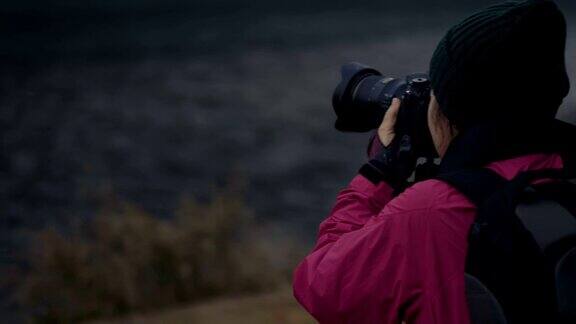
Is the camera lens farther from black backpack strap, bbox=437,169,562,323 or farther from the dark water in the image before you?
the dark water

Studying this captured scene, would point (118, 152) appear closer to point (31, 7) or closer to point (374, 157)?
point (31, 7)

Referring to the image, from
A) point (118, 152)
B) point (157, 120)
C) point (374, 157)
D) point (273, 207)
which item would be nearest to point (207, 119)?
point (157, 120)

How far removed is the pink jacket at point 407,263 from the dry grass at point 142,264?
2.73 meters

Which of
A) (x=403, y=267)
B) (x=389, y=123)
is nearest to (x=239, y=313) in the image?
(x=389, y=123)

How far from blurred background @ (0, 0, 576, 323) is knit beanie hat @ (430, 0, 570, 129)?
2.37 m

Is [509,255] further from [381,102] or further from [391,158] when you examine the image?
[381,102]

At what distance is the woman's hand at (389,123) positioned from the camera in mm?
1462

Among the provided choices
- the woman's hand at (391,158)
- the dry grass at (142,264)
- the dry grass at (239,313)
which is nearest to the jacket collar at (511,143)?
the woman's hand at (391,158)

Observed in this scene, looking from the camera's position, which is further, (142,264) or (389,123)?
(142,264)

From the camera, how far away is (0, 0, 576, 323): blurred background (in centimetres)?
394

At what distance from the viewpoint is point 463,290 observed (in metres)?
1.17

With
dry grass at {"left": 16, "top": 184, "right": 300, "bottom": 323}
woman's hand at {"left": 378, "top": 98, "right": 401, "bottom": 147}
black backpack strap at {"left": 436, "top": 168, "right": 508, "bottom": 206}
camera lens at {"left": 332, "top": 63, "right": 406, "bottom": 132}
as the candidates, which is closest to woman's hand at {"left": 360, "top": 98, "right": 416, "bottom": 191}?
woman's hand at {"left": 378, "top": 98, "right": 401, "bottom": 147}

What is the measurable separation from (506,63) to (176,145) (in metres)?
5.34

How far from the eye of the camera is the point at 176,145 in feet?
21.1
